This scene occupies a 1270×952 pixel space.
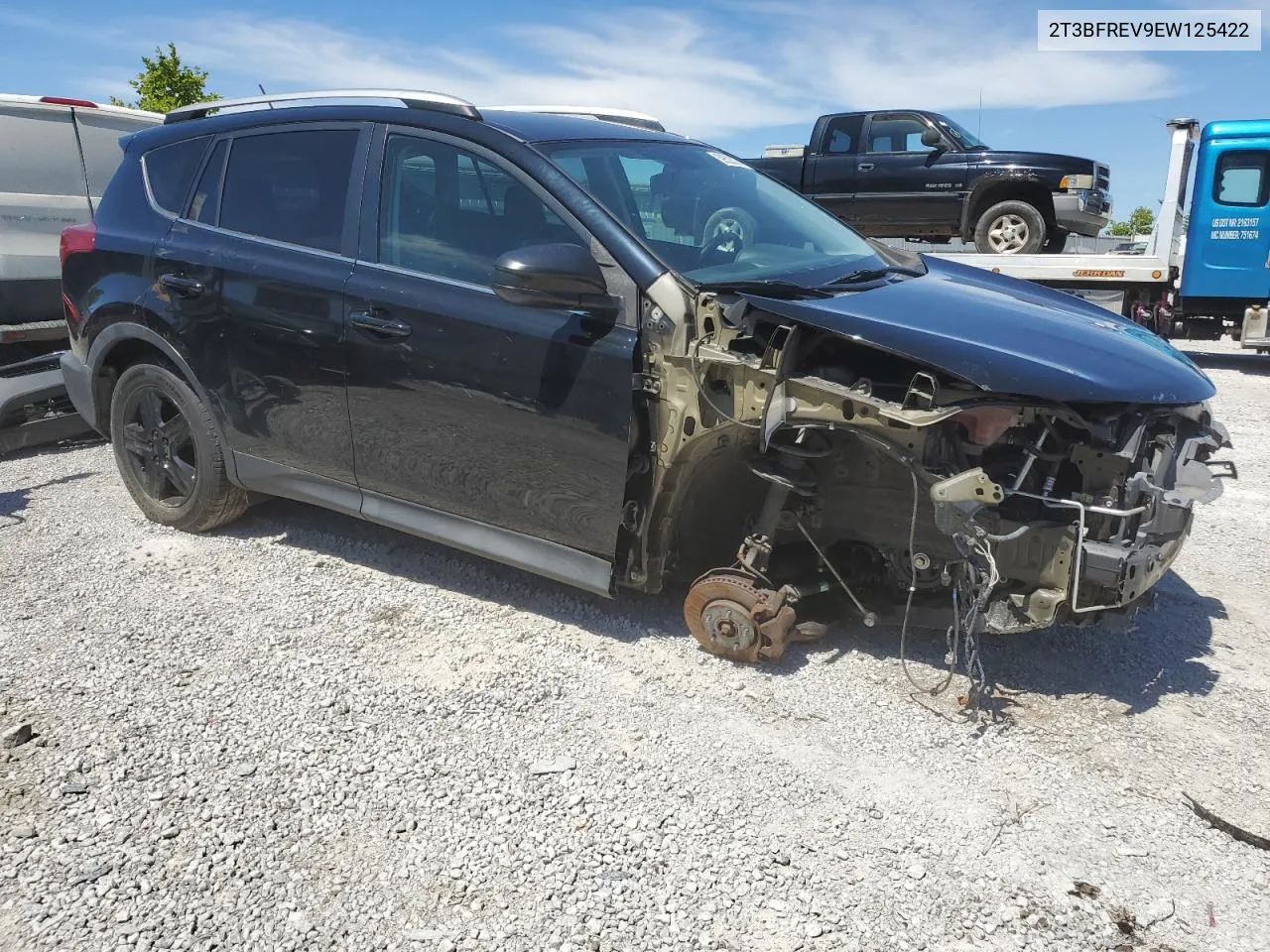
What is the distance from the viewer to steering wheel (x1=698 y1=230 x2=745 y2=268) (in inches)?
143

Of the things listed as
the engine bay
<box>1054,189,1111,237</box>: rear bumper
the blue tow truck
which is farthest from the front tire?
<box>1054,189,1111,237</box>: rear bumper

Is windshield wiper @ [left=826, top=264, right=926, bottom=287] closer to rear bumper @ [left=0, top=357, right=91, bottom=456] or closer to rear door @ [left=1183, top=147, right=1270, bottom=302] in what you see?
rear bumper @ [left=0, top=357, right=91, bottom=456]

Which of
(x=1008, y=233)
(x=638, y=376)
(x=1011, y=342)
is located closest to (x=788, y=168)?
(x=1008, y=233)

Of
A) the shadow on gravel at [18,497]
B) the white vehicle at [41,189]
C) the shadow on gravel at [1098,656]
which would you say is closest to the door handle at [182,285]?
the shadow on gravel at [18,497]

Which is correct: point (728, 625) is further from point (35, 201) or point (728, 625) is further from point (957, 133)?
point (957, 133)

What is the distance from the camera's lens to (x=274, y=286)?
161 inches

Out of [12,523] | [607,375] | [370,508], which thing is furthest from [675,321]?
[12,523]

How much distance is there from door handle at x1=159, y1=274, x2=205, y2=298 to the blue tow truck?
945cm

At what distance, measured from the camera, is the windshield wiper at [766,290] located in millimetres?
3246

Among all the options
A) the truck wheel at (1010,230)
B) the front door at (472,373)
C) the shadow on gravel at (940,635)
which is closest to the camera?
the front door at (472,373)

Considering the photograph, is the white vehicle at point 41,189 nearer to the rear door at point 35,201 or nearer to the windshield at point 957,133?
the rear door at point 35,201

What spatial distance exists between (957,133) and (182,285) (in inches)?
414

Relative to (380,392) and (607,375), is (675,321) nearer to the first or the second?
(607,375)

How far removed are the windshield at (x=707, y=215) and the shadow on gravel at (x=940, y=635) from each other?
138 centimetres
